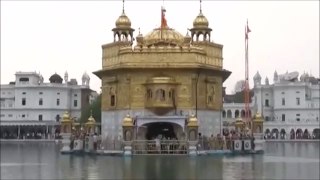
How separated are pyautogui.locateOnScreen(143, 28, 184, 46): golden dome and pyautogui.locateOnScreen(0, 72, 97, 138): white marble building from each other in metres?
50.8

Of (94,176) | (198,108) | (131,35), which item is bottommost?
(94,176)

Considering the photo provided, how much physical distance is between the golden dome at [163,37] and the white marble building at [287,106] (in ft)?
151

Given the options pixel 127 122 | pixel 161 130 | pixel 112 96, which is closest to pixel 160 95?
pixel 161 130

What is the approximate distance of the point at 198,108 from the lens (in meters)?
43.2

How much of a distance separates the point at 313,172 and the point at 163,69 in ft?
66.4

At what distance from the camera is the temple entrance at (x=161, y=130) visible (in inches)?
1724

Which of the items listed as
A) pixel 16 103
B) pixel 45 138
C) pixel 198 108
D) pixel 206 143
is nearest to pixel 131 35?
pixel 198 108

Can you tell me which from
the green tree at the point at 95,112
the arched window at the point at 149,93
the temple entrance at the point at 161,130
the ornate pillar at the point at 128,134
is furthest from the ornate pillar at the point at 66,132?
the green tree at the point at 95,112

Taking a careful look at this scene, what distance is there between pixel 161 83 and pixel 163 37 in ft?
14.7

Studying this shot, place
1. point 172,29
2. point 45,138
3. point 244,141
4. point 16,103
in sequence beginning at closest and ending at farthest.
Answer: point 244,141
point 172,29
point 45,138
point 16,103

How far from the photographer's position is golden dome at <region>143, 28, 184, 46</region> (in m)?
44.9

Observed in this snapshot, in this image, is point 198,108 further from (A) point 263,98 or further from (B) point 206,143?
(A) point 263,98

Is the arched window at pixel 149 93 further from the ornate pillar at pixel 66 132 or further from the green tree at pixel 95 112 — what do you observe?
the green tree at pixel 95 112

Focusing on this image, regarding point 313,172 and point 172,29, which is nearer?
point 313,172
